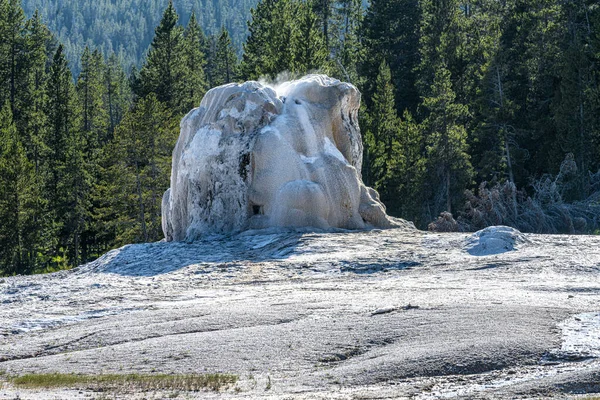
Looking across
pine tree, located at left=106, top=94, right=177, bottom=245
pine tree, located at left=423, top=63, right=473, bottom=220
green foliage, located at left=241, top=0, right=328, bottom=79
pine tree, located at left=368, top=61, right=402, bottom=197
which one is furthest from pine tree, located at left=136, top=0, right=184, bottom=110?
pine tree, located at left=423, top=63, right=473, bottom=220

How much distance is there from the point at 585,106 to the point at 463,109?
7.33 meters

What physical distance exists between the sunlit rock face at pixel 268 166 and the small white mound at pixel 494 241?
12.0 ft

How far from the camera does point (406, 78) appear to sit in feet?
190

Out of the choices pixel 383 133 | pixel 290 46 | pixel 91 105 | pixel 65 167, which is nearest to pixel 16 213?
pixel 65 167

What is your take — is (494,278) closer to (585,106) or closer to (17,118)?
(585,106)

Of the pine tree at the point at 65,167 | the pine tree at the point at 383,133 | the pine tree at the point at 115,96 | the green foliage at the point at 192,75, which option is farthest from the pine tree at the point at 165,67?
the pine tree at the point at 115,96

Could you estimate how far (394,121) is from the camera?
49.7 meters

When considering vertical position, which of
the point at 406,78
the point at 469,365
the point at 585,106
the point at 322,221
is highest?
the point at 406,78

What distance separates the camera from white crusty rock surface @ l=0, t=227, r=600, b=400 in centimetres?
855

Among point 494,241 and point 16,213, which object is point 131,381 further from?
point 16,213

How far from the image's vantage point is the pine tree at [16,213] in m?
41.1

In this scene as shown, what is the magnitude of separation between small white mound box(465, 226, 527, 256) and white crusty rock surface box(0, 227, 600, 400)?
38 mm

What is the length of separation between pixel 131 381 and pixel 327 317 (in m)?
3.02

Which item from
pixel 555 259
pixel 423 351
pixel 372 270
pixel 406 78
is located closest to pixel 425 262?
pixel 372 270
